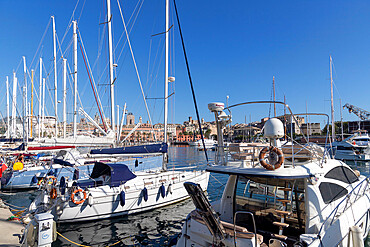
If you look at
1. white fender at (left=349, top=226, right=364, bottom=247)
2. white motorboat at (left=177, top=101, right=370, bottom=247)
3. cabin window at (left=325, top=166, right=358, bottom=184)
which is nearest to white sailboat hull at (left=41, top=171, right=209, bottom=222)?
white motorboat at (left=177, top=101, right=370, bottom=247)

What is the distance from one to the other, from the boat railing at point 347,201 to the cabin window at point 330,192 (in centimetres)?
17

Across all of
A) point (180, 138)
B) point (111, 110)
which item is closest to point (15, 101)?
point (111, 110)

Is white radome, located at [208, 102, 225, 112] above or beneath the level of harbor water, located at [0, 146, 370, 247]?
above

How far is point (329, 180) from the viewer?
6227mm

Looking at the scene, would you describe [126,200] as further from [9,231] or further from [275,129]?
[275,129]

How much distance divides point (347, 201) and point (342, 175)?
3.42 feet

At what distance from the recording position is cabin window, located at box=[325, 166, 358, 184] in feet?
21.3

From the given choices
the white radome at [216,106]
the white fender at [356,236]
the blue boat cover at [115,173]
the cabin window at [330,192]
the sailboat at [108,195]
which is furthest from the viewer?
the blue boat cover at [115,173]

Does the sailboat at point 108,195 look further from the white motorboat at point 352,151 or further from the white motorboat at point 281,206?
the white motorboat at point 352,151

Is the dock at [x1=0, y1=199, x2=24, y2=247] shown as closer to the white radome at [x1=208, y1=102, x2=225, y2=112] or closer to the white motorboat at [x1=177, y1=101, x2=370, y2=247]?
the white motorboat at [x1=177, y1=101, x2=370, y2=247]

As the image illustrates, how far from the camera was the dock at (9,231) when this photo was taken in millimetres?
7355

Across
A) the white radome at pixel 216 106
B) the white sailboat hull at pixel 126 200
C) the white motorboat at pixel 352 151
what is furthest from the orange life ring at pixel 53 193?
the white motorboat at pixel 352 151

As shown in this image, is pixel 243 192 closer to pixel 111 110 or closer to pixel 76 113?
pixel 111 110

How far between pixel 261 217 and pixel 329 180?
2.05 m
